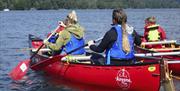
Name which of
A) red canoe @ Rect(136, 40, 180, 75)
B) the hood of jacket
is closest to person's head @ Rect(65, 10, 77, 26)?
the hood of jacket

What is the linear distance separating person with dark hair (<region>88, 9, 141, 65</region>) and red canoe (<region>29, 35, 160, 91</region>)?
273 millimetres

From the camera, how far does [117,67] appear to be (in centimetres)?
1104

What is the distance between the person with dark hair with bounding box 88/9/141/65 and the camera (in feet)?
34.7

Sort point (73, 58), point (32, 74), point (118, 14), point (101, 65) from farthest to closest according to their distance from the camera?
1. point (32, 74)
2. point (73, 58)
3. point (101, 65)
4. point (118, 14)

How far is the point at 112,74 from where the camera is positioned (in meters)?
11.4

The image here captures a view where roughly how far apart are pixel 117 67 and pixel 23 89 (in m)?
3.95

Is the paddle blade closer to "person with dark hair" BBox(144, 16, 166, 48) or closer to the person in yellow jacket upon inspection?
the person in yellow jacket

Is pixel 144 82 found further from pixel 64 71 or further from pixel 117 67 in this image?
pixel 64 71

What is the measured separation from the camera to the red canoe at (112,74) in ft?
34.8

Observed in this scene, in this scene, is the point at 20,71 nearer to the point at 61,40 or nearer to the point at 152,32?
the point at 61,40

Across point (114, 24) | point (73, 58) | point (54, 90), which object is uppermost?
point (114, 24)

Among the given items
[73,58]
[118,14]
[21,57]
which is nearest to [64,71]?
[73,58]

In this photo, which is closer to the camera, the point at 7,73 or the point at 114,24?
the point at 114,24

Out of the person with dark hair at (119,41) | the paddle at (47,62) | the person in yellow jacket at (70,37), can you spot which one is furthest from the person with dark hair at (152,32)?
the person with dark hair at (119,41)
